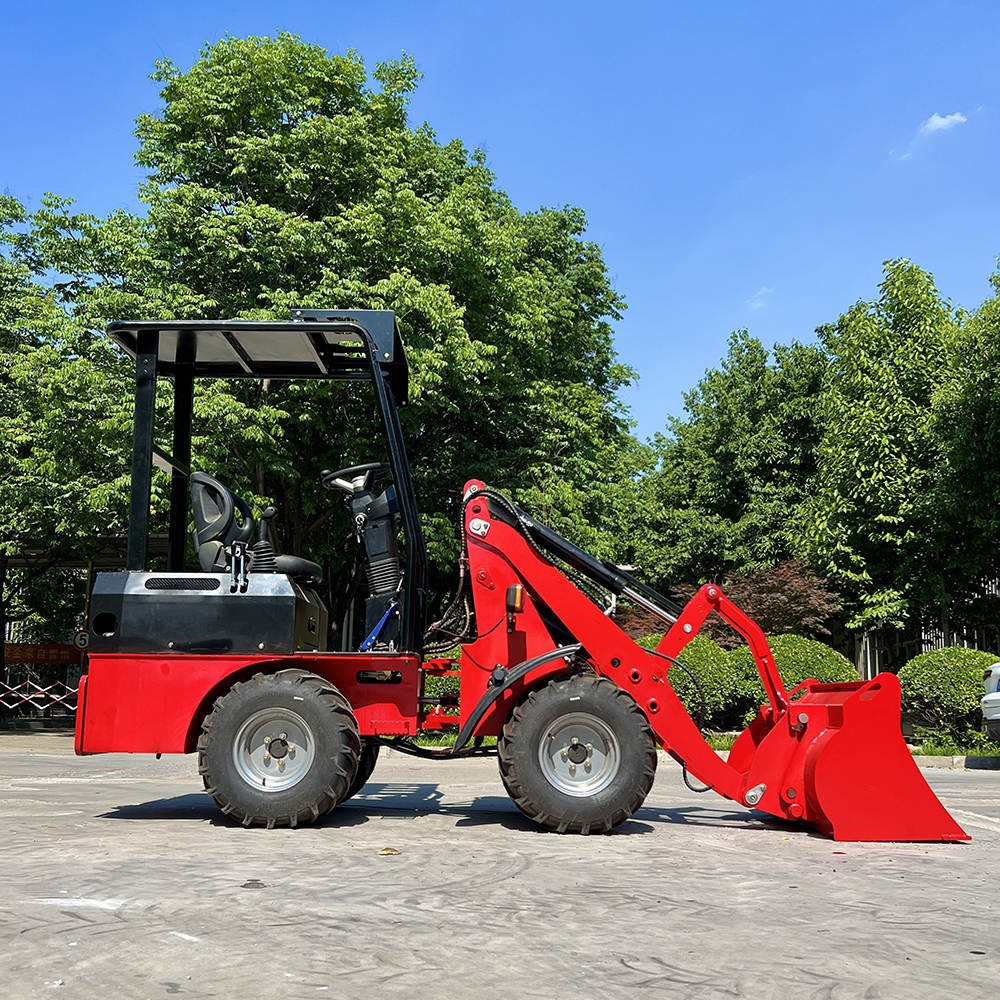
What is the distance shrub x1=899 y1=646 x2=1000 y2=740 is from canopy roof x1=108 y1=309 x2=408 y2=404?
438 inches

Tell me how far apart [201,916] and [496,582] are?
3.52m

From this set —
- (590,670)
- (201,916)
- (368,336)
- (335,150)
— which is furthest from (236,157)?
(201,916)

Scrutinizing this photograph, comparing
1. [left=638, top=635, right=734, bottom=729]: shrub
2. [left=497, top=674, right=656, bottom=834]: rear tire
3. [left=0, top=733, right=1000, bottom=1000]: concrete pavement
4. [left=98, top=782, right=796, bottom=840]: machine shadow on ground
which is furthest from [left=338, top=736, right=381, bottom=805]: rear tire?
[left=638, top=635, right=734, bottom=729]: shrub

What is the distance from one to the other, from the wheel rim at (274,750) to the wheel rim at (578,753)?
1.53 metres

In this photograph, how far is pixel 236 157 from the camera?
880 inches

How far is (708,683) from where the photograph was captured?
17234mm

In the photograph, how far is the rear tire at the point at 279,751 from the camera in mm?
7012

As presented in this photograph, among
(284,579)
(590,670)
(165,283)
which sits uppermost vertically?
(165,283)

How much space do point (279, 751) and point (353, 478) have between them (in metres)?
2.06

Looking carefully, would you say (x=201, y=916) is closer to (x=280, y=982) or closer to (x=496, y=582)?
(x=280, y=982)

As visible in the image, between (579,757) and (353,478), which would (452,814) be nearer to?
(579,757)

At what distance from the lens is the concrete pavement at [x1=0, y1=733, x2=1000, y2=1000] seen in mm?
3680

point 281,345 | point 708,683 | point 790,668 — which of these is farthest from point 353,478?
point 790,668

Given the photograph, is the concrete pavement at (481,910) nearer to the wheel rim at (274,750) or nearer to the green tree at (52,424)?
the wheel rim at (274,750)
